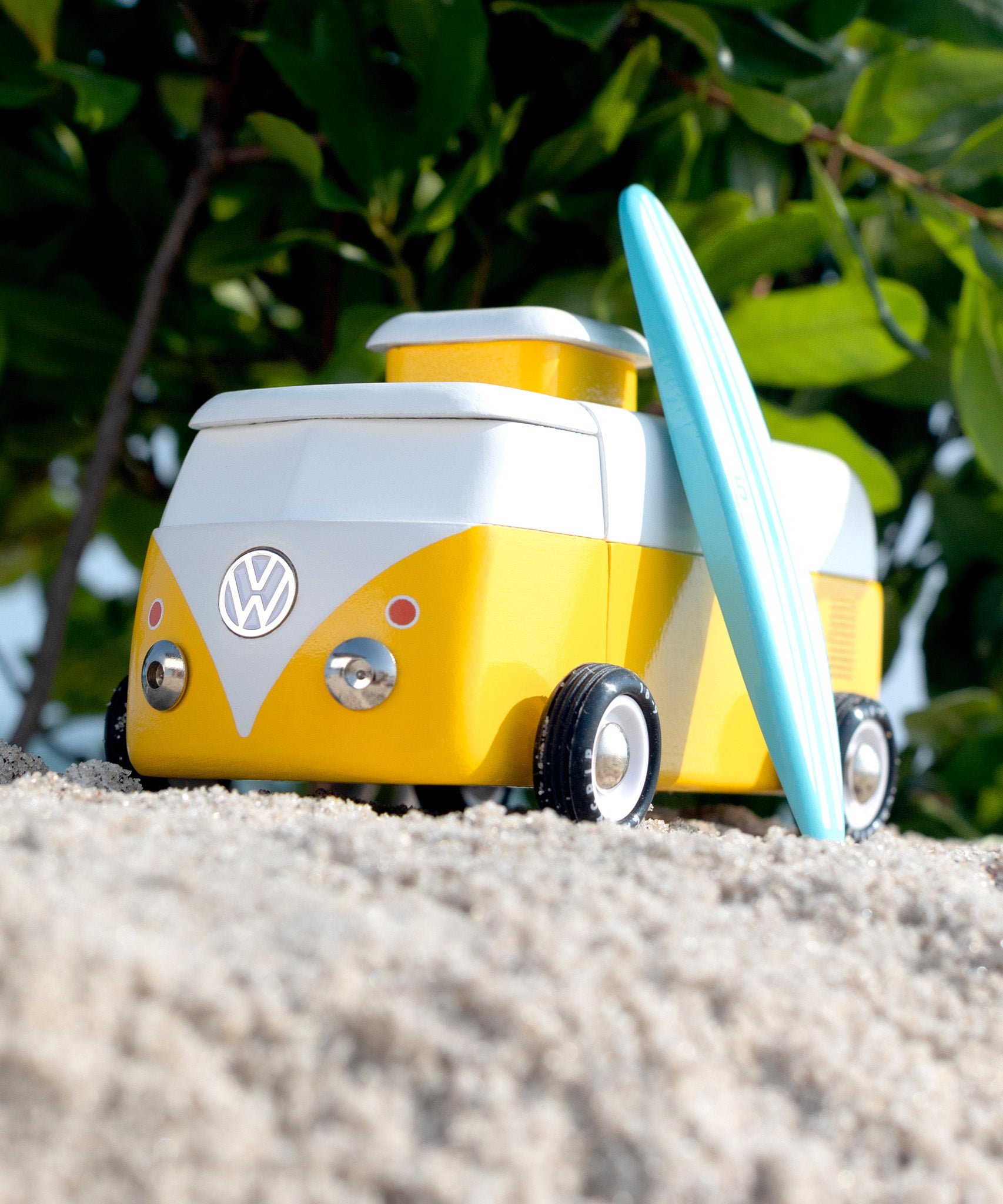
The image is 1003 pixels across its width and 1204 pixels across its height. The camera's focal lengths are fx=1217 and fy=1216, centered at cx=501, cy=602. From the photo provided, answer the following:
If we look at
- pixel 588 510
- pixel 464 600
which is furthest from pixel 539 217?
pixel 464 600

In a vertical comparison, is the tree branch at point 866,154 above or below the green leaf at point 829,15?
below

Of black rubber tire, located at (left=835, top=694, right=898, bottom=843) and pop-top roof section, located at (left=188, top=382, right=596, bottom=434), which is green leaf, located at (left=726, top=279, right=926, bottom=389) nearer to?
black rubber tire, located at (left=835, top=694, right=898, bottom=843)

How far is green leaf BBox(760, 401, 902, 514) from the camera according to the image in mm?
1992

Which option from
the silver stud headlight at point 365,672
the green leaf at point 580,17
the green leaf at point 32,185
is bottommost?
the silver stud headlight at point 365,672

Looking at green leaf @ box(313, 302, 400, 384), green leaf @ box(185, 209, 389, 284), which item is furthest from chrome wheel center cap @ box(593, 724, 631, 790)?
green leaf @ box(185, 209, 389, 284)

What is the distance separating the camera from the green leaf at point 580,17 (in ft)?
5.60

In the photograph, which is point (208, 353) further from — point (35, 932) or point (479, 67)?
point (35, 932)

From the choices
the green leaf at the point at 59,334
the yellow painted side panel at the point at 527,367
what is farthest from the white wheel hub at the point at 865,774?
the green leaf at the point at 59,334

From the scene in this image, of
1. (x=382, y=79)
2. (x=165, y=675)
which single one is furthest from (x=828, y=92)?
(x=165, y=675)

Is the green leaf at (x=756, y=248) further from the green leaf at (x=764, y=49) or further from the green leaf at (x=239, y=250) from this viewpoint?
the green leaf at (x=239, y=250)

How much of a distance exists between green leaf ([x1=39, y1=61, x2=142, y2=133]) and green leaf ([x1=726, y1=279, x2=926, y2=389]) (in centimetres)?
96

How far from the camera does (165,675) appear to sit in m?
1.26

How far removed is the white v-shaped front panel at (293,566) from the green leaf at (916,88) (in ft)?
3.95

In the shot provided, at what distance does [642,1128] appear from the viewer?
59cm
